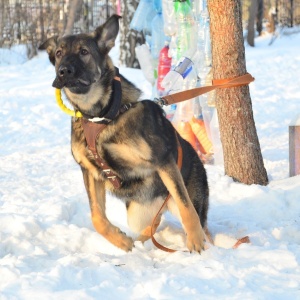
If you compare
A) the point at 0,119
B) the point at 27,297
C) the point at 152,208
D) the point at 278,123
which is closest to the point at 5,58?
the point at 0,119

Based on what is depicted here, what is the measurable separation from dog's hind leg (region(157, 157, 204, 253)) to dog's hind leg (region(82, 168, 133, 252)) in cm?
37

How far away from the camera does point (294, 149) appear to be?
20.2ft

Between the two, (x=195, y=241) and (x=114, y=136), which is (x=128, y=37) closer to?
(x=114, y=136)

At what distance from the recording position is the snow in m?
3.23

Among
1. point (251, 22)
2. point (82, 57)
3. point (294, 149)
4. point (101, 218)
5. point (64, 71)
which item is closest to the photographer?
point (64, 71)

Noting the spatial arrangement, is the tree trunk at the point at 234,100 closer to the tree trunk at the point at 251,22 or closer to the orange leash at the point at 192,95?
the orange leash at the point at 192,95

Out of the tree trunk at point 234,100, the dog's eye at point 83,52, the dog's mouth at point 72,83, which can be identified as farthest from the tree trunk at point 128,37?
the dog's mouth at point 72,83

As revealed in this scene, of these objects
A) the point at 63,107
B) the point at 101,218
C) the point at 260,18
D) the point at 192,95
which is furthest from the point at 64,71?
the point at 260,18

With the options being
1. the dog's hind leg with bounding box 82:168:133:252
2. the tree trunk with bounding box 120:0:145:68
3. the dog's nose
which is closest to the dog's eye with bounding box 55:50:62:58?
the dog's nose

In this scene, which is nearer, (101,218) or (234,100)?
(101,218)

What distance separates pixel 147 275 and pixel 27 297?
70 cm

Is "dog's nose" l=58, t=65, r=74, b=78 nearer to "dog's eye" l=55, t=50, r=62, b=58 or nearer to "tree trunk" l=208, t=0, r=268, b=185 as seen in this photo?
"dog's eye" l=55, t=50, r=62, b=58

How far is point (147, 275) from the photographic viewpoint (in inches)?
139

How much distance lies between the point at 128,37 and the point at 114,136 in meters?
11.9
